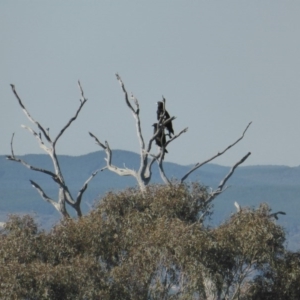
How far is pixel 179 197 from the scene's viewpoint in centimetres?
2178

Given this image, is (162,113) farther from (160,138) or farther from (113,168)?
(113,168)

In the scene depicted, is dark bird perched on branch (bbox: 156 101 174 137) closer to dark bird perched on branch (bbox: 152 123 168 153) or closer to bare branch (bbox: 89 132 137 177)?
dark bird perched on branch (bbox: 152 123 168 153)

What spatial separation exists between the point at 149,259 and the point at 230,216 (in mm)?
2043

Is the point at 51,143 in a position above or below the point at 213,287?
above

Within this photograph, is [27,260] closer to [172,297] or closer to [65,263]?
[65,263]

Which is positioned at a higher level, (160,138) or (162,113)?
(162,113)

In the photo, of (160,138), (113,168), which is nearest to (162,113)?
(160,138)

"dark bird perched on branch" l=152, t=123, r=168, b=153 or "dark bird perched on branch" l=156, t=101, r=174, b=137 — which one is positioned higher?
"dark bird perched on branch" l=156, t=101, r=174, b=137

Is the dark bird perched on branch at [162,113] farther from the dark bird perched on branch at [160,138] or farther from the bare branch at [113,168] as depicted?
the bare branch at [113,168]

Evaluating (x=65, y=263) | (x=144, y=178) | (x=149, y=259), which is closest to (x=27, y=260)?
(x=65, y=263)

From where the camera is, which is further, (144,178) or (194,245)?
(144,178)

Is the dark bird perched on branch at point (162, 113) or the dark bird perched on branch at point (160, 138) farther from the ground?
the dark bird perched on branch at point (162, 113)

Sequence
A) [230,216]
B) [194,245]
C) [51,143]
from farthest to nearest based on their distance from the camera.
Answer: [51,143], [230,216], [194,245]

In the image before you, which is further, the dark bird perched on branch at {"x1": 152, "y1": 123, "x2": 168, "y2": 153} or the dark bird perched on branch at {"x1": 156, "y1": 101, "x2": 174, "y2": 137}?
the dark bird perched on branch at {"x1": 156, "y1": 101, "x2": 174, "y2": 137}
